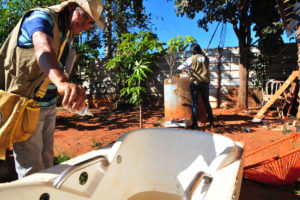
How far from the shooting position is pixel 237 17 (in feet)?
16.7

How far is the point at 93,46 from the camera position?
6598mm

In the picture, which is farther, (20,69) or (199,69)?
(199,69)

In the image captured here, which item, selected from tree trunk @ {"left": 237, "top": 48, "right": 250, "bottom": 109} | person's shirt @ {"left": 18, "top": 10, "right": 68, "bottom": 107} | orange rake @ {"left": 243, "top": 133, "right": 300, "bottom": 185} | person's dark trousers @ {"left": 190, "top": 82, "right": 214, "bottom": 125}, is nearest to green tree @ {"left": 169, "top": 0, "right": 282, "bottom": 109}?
tree trunk @ {"left": 237, "top": 48, "right": 250, "bottom": 109}

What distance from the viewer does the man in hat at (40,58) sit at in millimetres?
846

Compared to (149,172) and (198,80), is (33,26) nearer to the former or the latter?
(149,172)

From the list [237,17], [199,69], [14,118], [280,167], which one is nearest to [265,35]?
[237,17]

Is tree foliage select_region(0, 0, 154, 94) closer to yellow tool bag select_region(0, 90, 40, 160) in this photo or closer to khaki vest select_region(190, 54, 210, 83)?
khaki vest select_region(190, 54, 210, 83)

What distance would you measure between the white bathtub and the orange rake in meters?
0.60

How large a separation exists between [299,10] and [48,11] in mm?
4427

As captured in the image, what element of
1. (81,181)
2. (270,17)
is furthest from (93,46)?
(81,181)

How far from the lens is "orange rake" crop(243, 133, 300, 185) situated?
1.72 m

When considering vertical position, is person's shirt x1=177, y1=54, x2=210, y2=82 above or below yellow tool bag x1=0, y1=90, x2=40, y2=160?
above

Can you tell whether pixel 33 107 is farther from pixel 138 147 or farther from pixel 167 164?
pixel 167 164

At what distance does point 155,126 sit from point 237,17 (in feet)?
11.5
